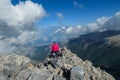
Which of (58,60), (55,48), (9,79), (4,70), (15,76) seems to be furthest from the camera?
(58,60)

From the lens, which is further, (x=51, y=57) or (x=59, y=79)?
(x=51, y=57)

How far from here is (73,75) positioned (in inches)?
3588

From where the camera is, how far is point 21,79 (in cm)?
8706

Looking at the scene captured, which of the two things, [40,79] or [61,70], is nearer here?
[40,79]

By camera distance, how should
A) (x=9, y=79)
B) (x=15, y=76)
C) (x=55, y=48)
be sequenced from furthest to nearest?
(x=55, y=48) < (x=15, y=76) < (x=9, y=79)

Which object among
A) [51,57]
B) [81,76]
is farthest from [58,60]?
[81,76]

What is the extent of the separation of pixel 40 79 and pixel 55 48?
28.8 metres

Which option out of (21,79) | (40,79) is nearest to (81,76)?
(40,79)

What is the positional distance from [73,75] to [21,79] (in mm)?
20755

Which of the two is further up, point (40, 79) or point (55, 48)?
point (55, 48)

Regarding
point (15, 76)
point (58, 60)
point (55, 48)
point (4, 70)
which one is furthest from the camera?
point (58, 60)

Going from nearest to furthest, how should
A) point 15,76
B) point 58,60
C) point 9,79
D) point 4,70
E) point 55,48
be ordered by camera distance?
point 9,79 < point 15,76 < point 4,70 < point 55,48 < point 58,60

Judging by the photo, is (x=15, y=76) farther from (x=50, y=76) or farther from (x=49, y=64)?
(x=49, y=64)

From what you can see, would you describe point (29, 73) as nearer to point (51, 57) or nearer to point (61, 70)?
point (61, 70)
